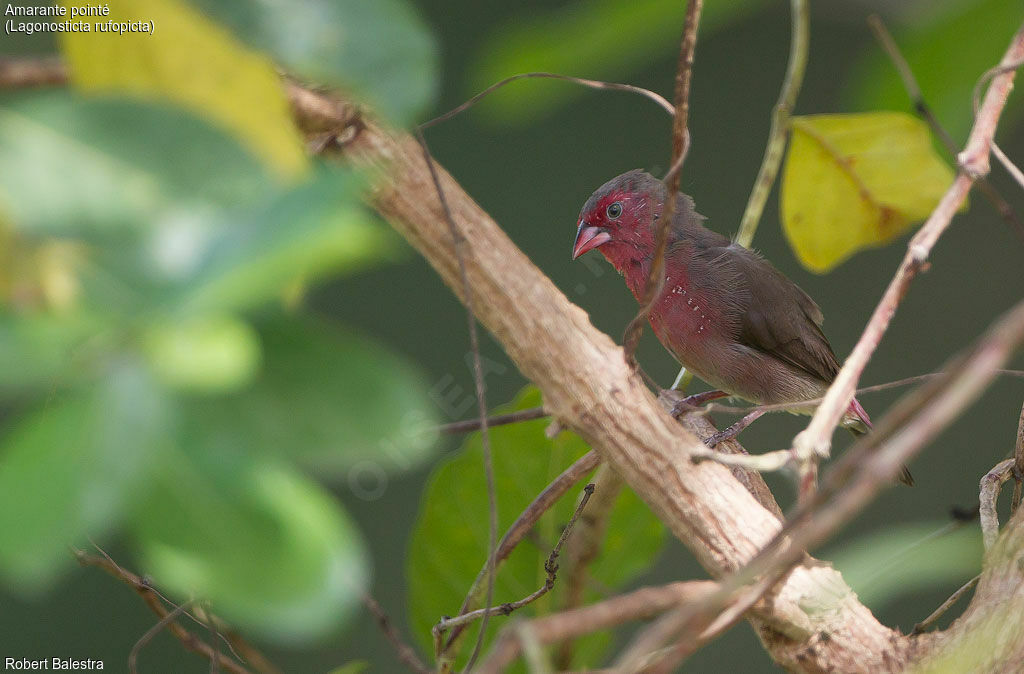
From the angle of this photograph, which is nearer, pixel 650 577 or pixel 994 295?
pixel 650 577

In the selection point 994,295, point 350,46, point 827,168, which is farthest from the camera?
point 994,295

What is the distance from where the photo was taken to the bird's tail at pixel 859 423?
7.57 ft

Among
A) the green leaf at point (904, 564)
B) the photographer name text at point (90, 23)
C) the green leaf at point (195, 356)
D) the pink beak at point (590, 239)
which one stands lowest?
the green leaf at point (904, 564)

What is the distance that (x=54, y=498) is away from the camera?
1.26 ft

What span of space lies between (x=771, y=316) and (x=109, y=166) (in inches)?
86.3

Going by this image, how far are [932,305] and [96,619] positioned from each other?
3.68m

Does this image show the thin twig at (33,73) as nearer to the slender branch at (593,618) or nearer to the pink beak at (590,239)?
the slender branch at (593,618)

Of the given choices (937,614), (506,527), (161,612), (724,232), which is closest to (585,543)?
(506,527)

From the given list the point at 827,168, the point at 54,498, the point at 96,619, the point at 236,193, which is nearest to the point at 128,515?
the point at 54,498

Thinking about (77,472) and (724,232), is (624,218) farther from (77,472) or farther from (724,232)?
(77,472)

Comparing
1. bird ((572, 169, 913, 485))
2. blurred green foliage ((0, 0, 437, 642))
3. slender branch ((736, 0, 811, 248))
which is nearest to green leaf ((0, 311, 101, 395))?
blurred green foliage ((0, 0, 437, 642))

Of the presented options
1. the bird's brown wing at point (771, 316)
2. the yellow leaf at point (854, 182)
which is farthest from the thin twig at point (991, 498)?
the bird's brown wing at point (771, 316)

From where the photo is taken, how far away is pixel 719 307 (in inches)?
95.3

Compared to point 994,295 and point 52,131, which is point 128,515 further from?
point 994,295
